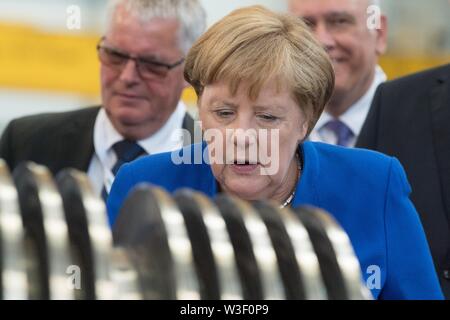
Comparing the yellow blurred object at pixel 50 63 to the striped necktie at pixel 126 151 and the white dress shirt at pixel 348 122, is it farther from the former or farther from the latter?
the striped necktie at pixel 126 151

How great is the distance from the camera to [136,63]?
4.38 m

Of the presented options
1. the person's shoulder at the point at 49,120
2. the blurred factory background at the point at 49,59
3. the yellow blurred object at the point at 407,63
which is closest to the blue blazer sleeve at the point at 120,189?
the person's shoulder at the point at 49,120

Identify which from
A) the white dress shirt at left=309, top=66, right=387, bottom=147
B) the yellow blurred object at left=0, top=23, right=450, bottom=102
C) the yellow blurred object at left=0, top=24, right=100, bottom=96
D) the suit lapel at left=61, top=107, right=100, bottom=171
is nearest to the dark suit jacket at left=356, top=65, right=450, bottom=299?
the white dress shirt at left=309, top=66, right=387, bottom=147

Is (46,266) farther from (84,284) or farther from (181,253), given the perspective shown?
(181,253)

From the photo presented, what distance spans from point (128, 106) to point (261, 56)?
185 cm

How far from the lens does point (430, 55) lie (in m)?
10.4

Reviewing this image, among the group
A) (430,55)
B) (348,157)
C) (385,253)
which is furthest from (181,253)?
(430,55)

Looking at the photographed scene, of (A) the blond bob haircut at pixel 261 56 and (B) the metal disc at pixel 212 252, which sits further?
(A) the blond bob haircut at pixel 261 56

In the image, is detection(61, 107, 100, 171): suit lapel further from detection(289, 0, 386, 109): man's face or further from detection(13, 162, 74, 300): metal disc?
detection(13, 162, 74, 300): metal disc

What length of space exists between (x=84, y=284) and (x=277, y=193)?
1.30 meters

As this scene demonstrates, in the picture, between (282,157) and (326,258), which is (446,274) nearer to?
(282,157)

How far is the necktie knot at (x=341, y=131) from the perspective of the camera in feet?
14.7

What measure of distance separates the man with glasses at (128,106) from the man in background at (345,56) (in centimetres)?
51
